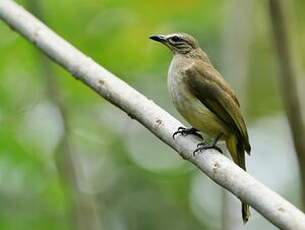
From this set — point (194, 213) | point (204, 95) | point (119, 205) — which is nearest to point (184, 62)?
point (204, 95)

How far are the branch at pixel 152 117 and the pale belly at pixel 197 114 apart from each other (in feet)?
1.17

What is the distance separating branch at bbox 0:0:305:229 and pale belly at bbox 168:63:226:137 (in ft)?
1.17

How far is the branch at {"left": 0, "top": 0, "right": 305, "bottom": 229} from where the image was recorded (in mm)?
2697

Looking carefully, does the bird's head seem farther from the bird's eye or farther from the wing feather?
the wing feather

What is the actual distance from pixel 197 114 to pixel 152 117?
88cm

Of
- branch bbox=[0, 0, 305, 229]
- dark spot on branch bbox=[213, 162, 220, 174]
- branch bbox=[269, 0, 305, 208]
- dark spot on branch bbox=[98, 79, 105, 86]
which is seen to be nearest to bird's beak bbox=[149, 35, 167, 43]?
branch bbox=[0, 0, 305, 229]

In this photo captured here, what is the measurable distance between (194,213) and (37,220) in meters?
3.01

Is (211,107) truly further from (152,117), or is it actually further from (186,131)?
(152,117)

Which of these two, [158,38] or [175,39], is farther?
[175,39]

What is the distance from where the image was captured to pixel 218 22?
7.11 meters

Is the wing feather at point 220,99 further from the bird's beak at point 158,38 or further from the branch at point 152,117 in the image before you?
the branch at point 152,117

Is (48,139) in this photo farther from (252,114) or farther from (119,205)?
(119,205)

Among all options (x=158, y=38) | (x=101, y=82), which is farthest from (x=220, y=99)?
(x=101, y=82)

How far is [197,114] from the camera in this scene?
4352 mm
